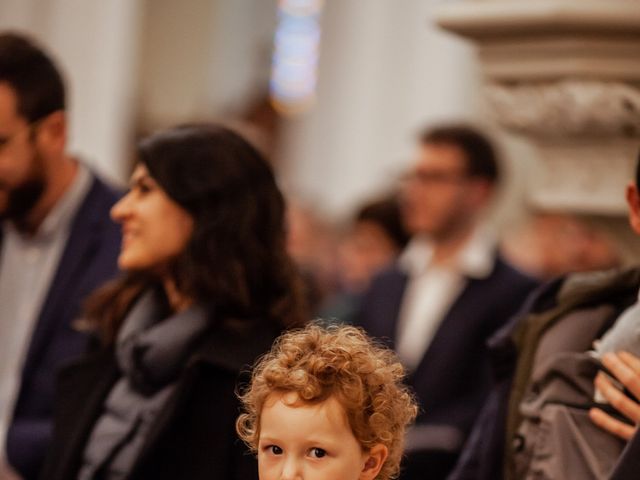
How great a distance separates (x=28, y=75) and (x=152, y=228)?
100 cm

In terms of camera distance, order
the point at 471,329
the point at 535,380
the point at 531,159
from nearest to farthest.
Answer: the point at 535,380
the point at 471,329
the point at 531,159

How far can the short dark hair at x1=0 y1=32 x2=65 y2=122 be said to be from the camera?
4.25 meters

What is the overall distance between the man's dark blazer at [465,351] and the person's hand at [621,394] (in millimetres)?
2051

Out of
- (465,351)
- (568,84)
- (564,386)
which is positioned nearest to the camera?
(564,386)

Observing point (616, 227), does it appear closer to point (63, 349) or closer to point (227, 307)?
point (227, 307)

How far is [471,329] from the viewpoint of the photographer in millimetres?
5336

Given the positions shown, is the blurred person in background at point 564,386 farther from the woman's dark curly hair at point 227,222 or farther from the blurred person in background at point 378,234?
the blurred person in background at point 378,234

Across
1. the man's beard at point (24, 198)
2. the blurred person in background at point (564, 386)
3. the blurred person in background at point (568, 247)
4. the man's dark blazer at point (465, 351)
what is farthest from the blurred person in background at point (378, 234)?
the blurred person in background at point (564, 386)

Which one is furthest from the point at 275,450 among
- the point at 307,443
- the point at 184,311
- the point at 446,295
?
the point at 446,295

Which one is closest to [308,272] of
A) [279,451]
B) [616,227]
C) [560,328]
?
[616,227]

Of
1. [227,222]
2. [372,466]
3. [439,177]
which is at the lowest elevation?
[439,177]

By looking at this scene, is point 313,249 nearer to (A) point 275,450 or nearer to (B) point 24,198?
(B) point 24,198

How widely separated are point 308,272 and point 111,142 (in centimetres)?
246

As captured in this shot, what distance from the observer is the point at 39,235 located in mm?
4465
